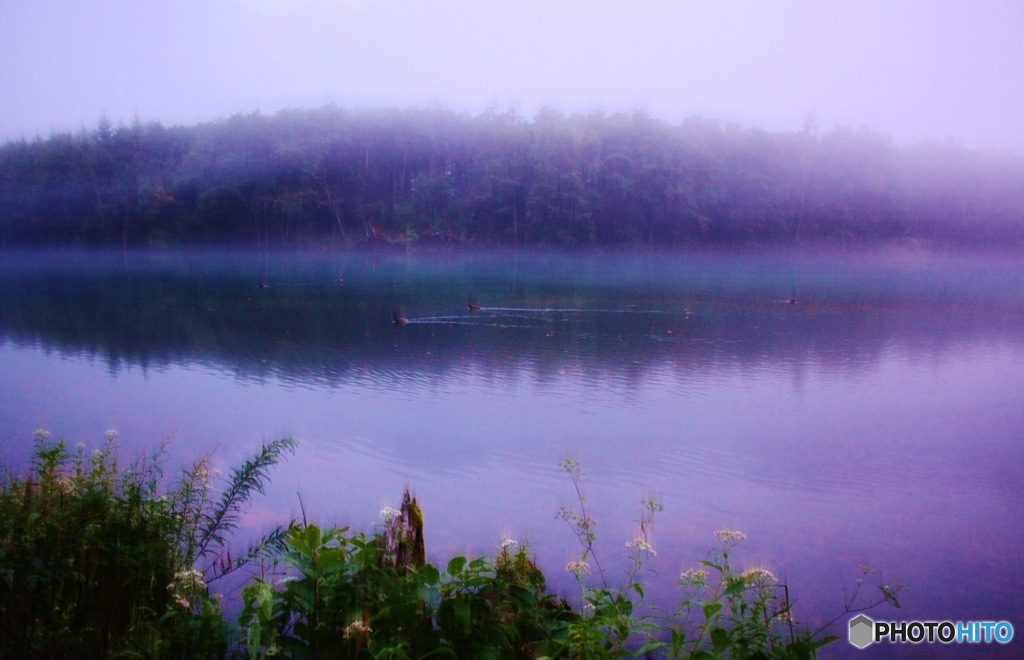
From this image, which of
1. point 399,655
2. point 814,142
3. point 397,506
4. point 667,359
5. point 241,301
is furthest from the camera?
point 814,142

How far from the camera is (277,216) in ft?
156

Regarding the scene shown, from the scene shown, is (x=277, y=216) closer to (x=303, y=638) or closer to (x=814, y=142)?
(x=814, y=142)

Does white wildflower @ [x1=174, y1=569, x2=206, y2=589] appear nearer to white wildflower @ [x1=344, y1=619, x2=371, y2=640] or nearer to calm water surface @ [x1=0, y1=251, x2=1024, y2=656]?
white wildflower @ [x1=344, y1=619, x2=371, y2=640]

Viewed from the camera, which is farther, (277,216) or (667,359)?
(277,216)

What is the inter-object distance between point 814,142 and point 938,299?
34.5 meters

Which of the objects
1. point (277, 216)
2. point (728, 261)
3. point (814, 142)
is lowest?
point (728, 261)

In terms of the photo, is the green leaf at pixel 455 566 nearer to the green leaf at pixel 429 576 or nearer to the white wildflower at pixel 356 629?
the green leaf at pixel 429 576

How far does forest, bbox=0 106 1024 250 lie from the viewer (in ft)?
152

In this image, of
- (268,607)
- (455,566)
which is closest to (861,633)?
(455,566)

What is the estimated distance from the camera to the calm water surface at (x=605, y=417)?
4582mm

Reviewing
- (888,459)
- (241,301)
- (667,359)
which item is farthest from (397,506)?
(241,301)

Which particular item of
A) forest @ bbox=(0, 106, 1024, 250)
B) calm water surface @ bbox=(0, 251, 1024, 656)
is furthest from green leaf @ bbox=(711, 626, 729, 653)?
forest @ bbox=(0, 106, 1024, 250)

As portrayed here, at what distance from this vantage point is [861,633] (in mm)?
3318

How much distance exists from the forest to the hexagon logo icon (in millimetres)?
44288
